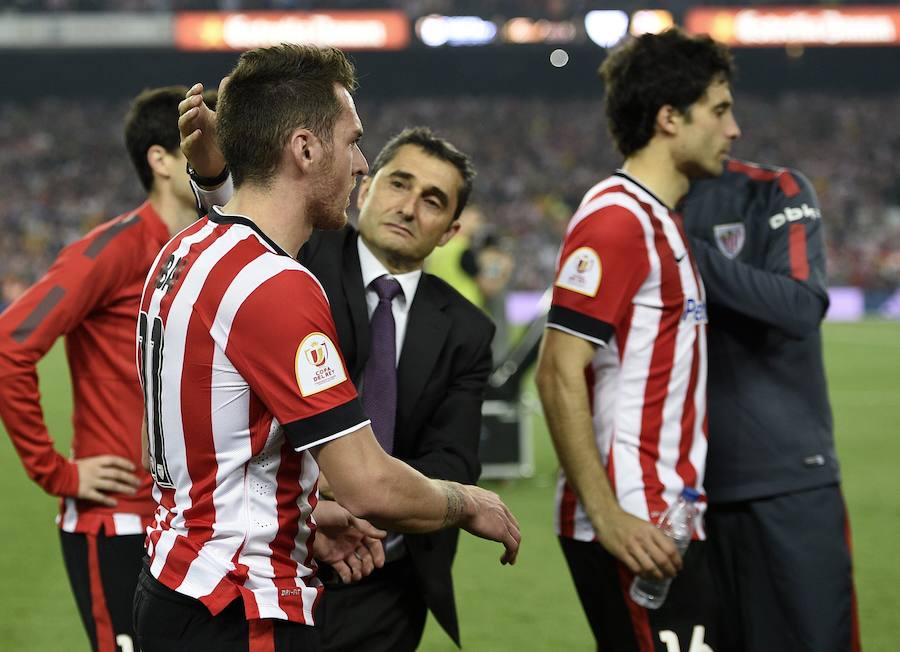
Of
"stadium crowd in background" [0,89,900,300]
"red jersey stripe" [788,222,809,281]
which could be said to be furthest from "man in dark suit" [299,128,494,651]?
"stadium crowd in background" [0,89,900,300]

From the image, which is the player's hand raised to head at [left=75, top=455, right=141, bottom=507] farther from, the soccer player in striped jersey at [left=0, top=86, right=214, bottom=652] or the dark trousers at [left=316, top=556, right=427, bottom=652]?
the dark trousers at [left=316, top=556, right=427, bottom=652]

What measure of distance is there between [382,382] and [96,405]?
39.4 inches

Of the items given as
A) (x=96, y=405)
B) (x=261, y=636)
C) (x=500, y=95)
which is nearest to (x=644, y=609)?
(x=261, y=636)

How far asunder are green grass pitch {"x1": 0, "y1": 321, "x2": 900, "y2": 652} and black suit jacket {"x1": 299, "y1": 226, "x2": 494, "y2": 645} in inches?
90.9

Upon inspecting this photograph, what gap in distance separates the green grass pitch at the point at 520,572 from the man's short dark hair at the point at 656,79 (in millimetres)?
2683

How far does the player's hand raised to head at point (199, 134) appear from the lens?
2.35 m

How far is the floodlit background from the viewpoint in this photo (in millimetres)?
30719

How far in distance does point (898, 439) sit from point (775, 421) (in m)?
8.05

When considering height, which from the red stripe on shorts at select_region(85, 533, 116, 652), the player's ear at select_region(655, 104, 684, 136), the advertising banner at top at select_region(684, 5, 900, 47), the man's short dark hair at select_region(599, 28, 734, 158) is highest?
the advertising banner at top at select_region(684, 5, 900, 47)

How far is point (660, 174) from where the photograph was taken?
2.96 m

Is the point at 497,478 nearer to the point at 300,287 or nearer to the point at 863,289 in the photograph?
the point at 300,287

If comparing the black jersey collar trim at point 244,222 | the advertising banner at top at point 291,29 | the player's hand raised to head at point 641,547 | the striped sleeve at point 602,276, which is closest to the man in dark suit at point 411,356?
the striped sleeve at point 602,276

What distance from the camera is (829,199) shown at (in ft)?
108

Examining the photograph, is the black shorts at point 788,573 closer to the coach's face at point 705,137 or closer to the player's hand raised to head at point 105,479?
the coach's face at point 705,137
